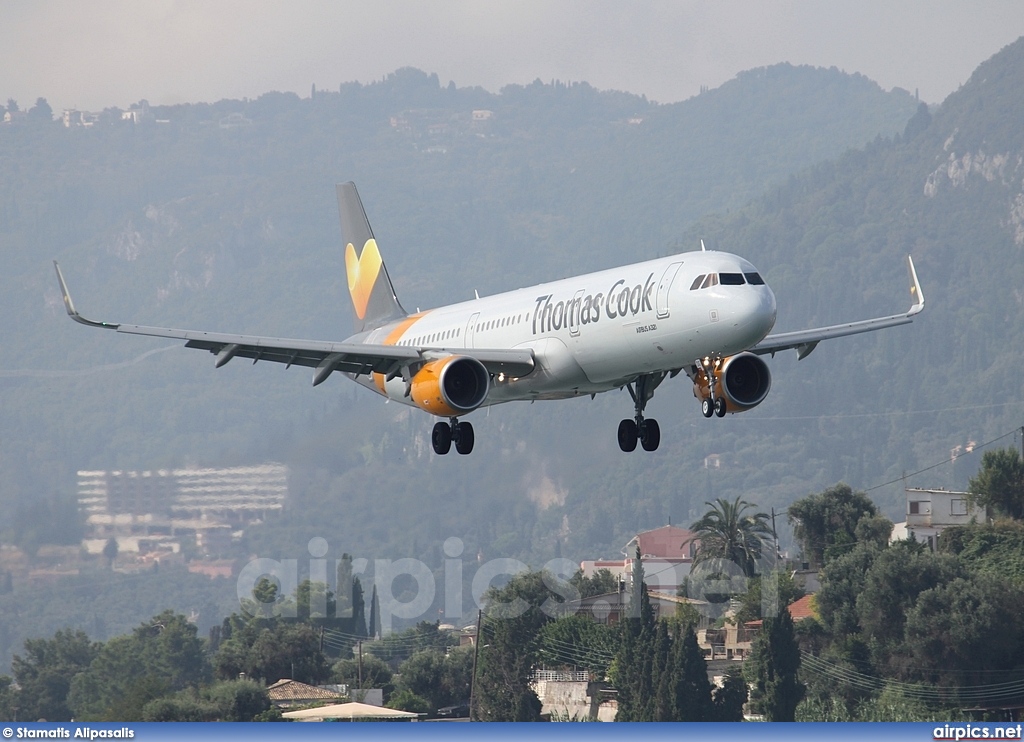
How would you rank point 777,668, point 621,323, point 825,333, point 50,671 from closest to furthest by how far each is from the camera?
1. point 621,323
2. point 825,333
3. point 777,668
4. point 50,671

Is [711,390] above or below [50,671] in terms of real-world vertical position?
above

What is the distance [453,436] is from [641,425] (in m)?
5.64

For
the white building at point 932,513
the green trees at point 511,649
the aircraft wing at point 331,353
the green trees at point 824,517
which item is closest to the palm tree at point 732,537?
the green trees at point 824,517

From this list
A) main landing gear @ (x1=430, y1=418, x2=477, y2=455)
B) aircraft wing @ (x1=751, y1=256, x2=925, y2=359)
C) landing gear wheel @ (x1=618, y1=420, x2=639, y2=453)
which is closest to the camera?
main landing gear @ (x1=430, y1=418, x2=477, y2=455)

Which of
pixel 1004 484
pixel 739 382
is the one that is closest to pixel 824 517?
pixel 1004 484

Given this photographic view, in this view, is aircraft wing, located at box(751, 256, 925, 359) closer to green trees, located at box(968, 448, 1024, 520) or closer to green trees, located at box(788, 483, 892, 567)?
green trees, located at box(968, 448, 1024, 520)

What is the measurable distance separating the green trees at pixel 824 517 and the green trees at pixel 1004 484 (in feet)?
34.6

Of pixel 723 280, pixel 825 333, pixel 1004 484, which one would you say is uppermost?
pixel 1004 484

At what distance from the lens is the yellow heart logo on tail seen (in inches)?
2502

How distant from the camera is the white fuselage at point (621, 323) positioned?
135ft

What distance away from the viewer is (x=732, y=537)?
140 metres

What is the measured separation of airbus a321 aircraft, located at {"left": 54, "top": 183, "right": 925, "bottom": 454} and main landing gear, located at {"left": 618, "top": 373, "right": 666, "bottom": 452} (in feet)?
0.14

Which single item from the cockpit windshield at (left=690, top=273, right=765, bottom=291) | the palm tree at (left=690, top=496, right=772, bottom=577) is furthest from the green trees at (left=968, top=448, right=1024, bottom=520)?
the cockpit windshield at (left=690, top=273, right=765, bottom=291)

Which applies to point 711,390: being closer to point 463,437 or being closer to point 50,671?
point 463,437
